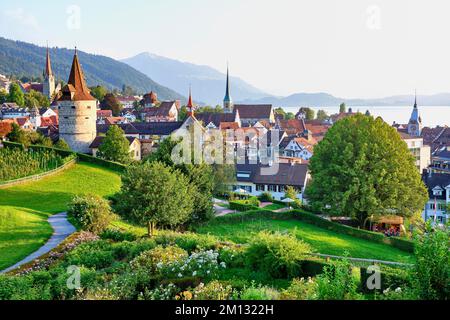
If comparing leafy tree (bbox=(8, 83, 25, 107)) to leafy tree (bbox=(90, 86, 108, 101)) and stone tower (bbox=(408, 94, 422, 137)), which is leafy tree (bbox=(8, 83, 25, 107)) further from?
stone tower (bbox=(408, 94, 422, 137))

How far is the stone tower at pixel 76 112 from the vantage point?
5516 centimetres

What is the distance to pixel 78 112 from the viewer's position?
5578 cm

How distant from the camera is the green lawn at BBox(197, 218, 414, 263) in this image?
24.5 metres

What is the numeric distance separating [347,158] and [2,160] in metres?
26.2

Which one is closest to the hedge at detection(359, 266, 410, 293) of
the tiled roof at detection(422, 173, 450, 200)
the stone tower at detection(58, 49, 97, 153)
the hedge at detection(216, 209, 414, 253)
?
the hedge at detection(216, 209, 414, 253)

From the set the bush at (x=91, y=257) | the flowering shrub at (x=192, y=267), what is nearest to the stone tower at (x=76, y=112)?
the bush at (x=91, y=257)

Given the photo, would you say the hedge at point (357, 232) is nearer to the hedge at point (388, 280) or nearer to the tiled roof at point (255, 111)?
the hedge at point (388, 280)

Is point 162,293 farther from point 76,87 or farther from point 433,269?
point 76,87

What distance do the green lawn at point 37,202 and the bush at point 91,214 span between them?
152 centimetres

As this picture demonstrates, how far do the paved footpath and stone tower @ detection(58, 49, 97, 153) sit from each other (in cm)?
2861

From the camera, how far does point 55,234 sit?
77.6ft

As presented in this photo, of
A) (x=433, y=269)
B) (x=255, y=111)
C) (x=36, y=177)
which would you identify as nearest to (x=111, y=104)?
(x=255, y=111)

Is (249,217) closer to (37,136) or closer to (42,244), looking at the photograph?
(42,244)
